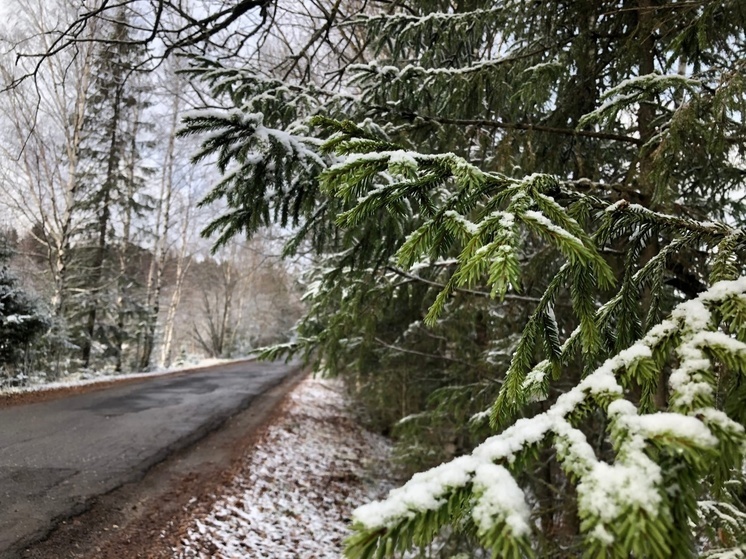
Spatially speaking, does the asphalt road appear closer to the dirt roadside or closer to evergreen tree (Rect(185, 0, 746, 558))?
the dirt roadside

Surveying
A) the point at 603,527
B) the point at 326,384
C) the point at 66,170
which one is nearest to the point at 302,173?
the point at 603,527

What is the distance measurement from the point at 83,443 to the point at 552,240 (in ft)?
25.3

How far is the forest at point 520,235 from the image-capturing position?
738mm

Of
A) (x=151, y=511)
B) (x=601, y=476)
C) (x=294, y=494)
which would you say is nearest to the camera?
(x=601, y=476)

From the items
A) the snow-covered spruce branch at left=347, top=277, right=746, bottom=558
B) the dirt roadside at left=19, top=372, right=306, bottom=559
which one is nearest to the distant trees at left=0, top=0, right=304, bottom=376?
the dirt roadside at left=19, top=372, right=306, bottom=559

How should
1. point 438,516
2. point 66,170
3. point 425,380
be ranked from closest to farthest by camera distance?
point 438,516, point 425,380, point 66,170

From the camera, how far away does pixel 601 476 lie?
2.19 ft

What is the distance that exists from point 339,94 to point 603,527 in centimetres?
380

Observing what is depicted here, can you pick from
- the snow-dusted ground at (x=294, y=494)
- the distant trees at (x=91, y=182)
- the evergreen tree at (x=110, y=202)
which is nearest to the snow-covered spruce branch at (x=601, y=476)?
the snow-dusted ground at (x=294, y=494)

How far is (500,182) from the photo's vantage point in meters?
1.38

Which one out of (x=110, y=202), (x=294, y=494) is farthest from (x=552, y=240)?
(x=110, y=202)

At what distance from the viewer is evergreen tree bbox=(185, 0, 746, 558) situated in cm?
71

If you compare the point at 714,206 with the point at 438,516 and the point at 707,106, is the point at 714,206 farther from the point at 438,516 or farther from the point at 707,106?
the point at 438,516

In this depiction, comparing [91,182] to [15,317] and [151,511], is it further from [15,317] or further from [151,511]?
[151,511]
